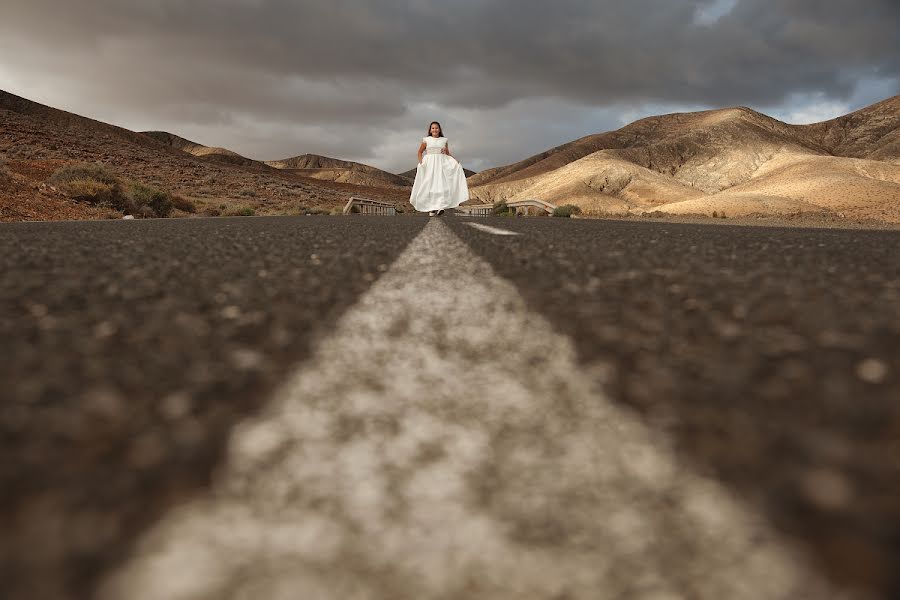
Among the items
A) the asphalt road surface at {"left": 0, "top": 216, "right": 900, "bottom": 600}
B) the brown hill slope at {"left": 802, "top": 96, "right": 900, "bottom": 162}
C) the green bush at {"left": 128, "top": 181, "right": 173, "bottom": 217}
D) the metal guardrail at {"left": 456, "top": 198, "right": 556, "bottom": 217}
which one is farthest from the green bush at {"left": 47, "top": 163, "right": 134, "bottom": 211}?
the brown hill slope at {"left": 802, "top": 96, "right": 900, "bottom": 162}

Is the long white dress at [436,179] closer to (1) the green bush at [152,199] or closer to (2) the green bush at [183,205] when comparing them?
(1) the green bush at [152,199]

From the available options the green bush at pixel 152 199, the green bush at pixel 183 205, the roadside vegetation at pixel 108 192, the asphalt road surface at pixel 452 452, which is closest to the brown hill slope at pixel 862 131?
the green bush at pixel 183 205

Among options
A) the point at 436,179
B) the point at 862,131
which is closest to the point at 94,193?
the point at 436,179

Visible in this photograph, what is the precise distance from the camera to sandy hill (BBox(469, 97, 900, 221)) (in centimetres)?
4478

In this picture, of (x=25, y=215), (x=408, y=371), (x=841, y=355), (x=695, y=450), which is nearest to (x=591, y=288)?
(x=841, y=355)

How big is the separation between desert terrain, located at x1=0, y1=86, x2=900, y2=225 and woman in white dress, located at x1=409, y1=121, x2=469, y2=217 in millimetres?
6009

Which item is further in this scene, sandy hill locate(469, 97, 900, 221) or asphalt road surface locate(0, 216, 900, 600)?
sandy hill locate(469, 97, 900, 221)

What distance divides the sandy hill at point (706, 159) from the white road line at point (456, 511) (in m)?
32.6

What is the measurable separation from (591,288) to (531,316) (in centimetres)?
50

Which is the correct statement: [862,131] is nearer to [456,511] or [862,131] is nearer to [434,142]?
[434,142]

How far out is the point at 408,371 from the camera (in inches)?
47.6

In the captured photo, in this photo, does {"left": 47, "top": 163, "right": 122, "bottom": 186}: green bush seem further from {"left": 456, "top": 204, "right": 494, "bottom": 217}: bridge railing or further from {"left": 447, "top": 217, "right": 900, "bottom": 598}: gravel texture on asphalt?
{"left": 447, "top": 217, "right": 900, "bottom": 598}: gravel texture on asphalt

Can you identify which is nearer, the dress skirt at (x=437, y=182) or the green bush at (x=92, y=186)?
the dress skirt at (x=437, y=182)

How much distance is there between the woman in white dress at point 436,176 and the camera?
14875mm
